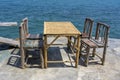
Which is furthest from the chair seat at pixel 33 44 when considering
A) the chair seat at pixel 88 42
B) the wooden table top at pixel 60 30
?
the chair seat at pixel 88 42

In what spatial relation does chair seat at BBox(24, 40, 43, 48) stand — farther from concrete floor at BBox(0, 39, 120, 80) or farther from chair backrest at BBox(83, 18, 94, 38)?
chair backrest at BBox(83, 18, 94, 38)

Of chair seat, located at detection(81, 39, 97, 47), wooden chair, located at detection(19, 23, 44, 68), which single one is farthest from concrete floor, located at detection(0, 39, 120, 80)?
chair seat, located at detection(81, 39, 97, 47)

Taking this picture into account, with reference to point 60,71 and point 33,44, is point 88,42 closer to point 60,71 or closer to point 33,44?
point 60,71

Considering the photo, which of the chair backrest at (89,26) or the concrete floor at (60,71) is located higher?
the chair backrest at (89,26)

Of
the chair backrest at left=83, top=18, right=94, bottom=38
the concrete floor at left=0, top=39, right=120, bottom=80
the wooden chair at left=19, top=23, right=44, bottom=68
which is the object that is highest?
the chair backrest at left=83, top=18, right=94, bottom=38

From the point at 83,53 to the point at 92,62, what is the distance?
0.83 meters

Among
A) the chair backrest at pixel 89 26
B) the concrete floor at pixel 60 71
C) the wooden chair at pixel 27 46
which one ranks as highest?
the chair backrest at pixel 89 26

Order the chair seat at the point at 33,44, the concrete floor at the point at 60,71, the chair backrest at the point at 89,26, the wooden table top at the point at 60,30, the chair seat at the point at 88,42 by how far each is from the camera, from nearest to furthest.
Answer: the concrete floor at the point at 60,71 < the wooden table top at the point at 60,30 < the chair seat at the point at 33,44 < the chair seat at the point at 88,42 < the chair backrest at the point at 89,26

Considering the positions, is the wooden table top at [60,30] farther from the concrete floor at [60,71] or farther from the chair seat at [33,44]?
the concrete floor at [60,71]

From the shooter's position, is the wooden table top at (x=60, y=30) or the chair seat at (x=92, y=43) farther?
the chair seat at (x=92, y=43)

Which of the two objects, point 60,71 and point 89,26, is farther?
point 89,26

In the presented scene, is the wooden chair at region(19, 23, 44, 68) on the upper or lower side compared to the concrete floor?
upper

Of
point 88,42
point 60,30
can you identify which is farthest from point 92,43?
point 60,30

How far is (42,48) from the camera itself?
5.98 m
